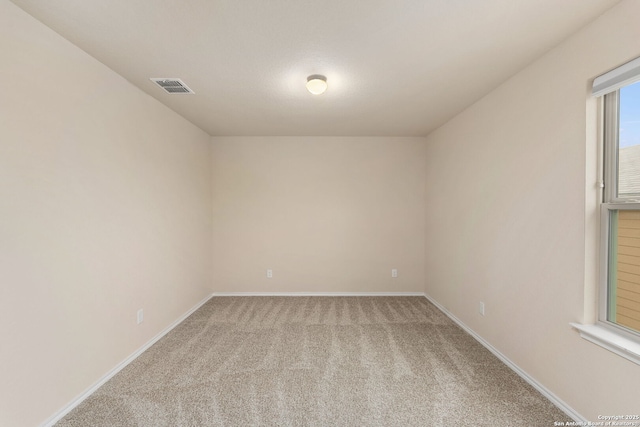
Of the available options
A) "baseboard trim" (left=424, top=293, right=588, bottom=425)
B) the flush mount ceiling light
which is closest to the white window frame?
"baseboard trim" (left=424, top=293, right=588, bottom=425)

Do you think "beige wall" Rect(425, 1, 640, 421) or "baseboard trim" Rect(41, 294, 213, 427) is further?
"baseboard trim" Rect(41, 294, 213, 427)

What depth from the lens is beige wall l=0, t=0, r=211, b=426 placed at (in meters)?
1.47

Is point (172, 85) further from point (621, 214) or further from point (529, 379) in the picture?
point (529, 379)

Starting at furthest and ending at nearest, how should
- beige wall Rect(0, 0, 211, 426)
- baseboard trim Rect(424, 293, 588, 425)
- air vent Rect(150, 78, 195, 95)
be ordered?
air vent Rect(150, 78, 195, 95) < baseboard trim Rect(424, 293, 588, 425) < beige wall Rect(0, 0, 211, 426)

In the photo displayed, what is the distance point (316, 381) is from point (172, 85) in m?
2.88

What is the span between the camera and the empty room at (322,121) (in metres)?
1.49

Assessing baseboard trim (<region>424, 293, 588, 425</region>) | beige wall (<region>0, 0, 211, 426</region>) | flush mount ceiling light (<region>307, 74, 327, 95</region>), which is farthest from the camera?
flush mount ceiling light (<region>307, 74, 327, 95</region>)

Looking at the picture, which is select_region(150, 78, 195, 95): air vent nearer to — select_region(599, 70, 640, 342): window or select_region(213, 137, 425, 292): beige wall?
select_region(213, 137, 425, 292): beige wall

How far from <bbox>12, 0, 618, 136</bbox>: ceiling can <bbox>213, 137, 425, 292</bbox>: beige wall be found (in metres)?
1.39

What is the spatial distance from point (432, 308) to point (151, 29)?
13.5 feet

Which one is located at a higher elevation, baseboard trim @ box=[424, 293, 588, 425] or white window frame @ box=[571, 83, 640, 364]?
white window frame @ box=[571, 83, 640, 364]

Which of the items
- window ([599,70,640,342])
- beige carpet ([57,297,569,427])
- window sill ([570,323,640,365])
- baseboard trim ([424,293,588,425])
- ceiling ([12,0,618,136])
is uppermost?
ceiling ([12,0,618,136])

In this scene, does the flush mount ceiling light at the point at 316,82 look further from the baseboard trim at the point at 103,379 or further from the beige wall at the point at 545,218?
the baseboard trim at the point at 103,379

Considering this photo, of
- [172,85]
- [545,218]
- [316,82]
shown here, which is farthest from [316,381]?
[172,85]
